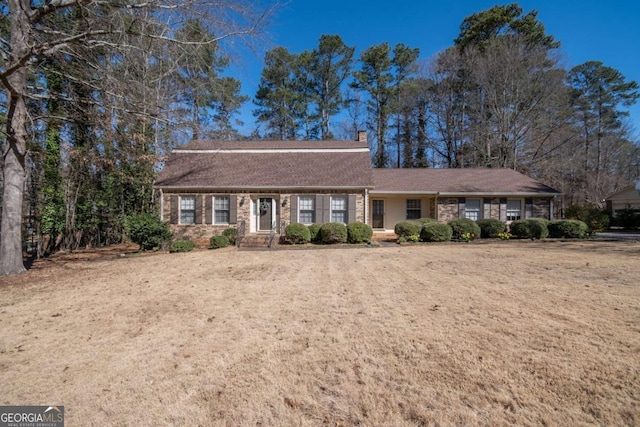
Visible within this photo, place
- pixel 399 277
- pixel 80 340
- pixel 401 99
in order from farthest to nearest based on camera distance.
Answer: pixel 401 99 < pixel 399 277 < pixel 80 340

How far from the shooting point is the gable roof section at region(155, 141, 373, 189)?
14.5 m

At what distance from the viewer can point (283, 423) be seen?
2.13 metres

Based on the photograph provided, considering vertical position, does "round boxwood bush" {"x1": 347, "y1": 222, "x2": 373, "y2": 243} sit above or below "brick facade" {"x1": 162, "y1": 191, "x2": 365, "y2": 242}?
below

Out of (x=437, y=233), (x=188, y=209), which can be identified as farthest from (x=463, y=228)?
(x=188, y=209)

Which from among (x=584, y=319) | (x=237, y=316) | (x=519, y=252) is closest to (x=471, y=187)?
(x=519, y=252)

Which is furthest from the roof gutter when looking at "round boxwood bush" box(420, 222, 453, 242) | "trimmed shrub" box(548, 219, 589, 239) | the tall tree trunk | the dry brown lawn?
"trimmed shrub" box(548, 219, 589, 239)

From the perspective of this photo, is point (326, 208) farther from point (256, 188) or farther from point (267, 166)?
point (267, 166)

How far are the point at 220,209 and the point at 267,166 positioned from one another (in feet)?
11.2

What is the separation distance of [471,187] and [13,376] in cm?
1839

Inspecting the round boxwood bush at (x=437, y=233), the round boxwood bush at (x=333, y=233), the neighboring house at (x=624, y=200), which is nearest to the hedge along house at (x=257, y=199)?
the round boxwood bush at (x=333, y=233)

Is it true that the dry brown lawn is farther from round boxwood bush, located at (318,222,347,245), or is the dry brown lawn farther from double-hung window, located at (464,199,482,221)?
double-hung window, located at (464,199,482,221)

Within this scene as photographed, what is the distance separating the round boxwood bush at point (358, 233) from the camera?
1265 centimetres

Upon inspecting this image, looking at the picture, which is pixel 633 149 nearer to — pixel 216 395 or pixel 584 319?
pixel 584 319

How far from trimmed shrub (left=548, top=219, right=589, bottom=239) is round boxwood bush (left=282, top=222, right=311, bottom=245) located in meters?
11.6
